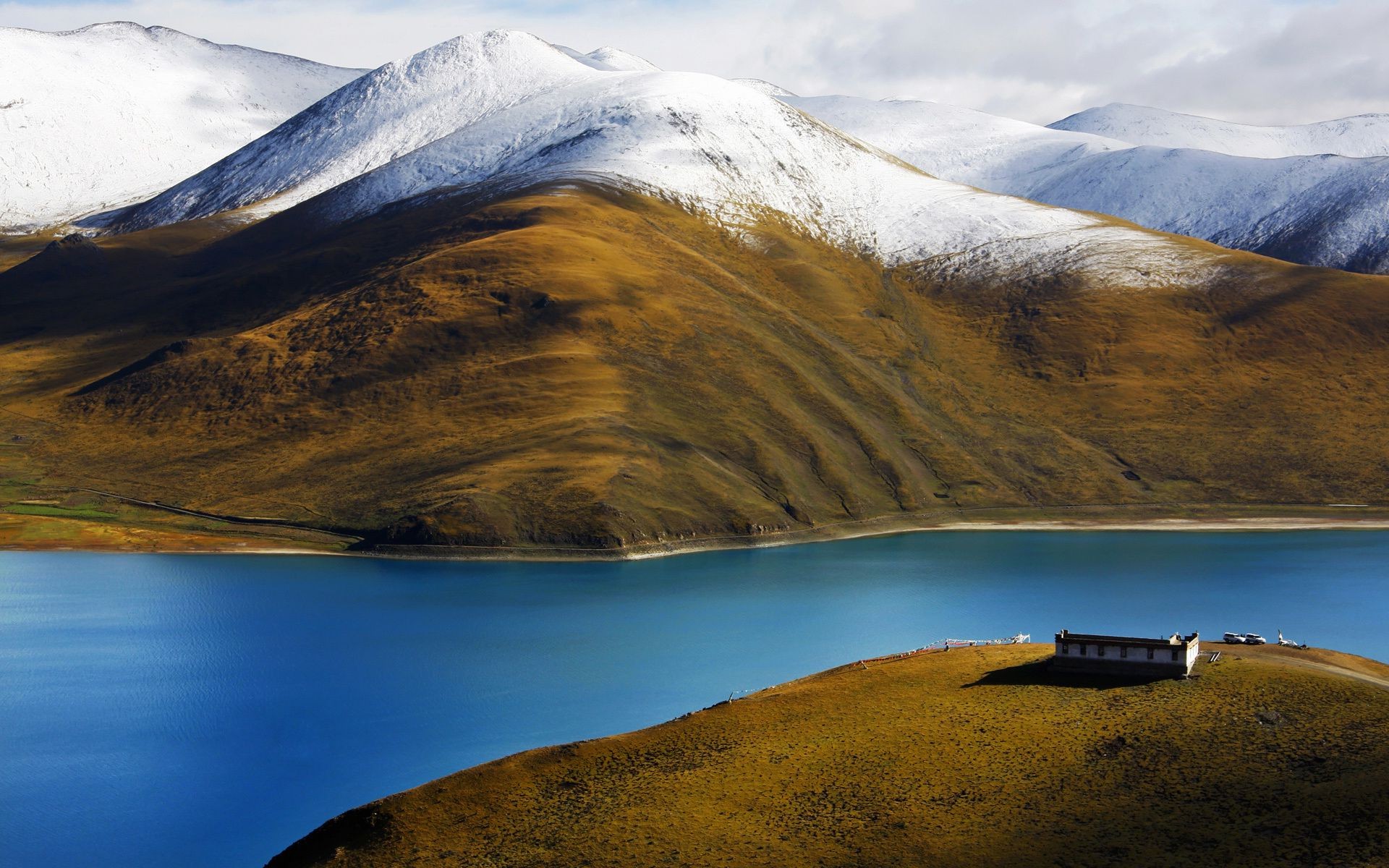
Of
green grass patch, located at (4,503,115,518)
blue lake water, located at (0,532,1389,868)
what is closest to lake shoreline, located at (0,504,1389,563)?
blue lake water, located at (0,532,1389,868)

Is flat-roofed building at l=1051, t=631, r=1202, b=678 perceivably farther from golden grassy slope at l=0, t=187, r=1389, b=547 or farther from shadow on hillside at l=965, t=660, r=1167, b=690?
golden grassy slope at l=0, t=187, r=1389, b=547

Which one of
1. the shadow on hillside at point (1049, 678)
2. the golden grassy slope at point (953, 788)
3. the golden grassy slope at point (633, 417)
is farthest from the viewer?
the golden grassy slope at point (633, 417)

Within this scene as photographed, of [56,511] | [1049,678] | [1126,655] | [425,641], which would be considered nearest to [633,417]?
[56,511]

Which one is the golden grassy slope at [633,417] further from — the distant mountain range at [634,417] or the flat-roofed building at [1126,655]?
the flat-roofed building at [1126,655]

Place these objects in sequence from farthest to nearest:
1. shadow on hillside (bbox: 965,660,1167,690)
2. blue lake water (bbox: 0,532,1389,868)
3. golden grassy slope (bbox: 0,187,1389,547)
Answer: golden grassy slope (bbox: 0,187,1389,547) < blue lake water (bbox: 0,532,1389,868) < shadow on hillside (bbox: 965,660,1167,690)

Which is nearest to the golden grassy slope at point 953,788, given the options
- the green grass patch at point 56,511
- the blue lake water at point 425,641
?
the blue lake water at point 425,641

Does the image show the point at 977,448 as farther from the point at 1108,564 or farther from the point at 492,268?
the point at 492,268

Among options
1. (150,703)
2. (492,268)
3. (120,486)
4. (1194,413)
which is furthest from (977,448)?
(150,703)
